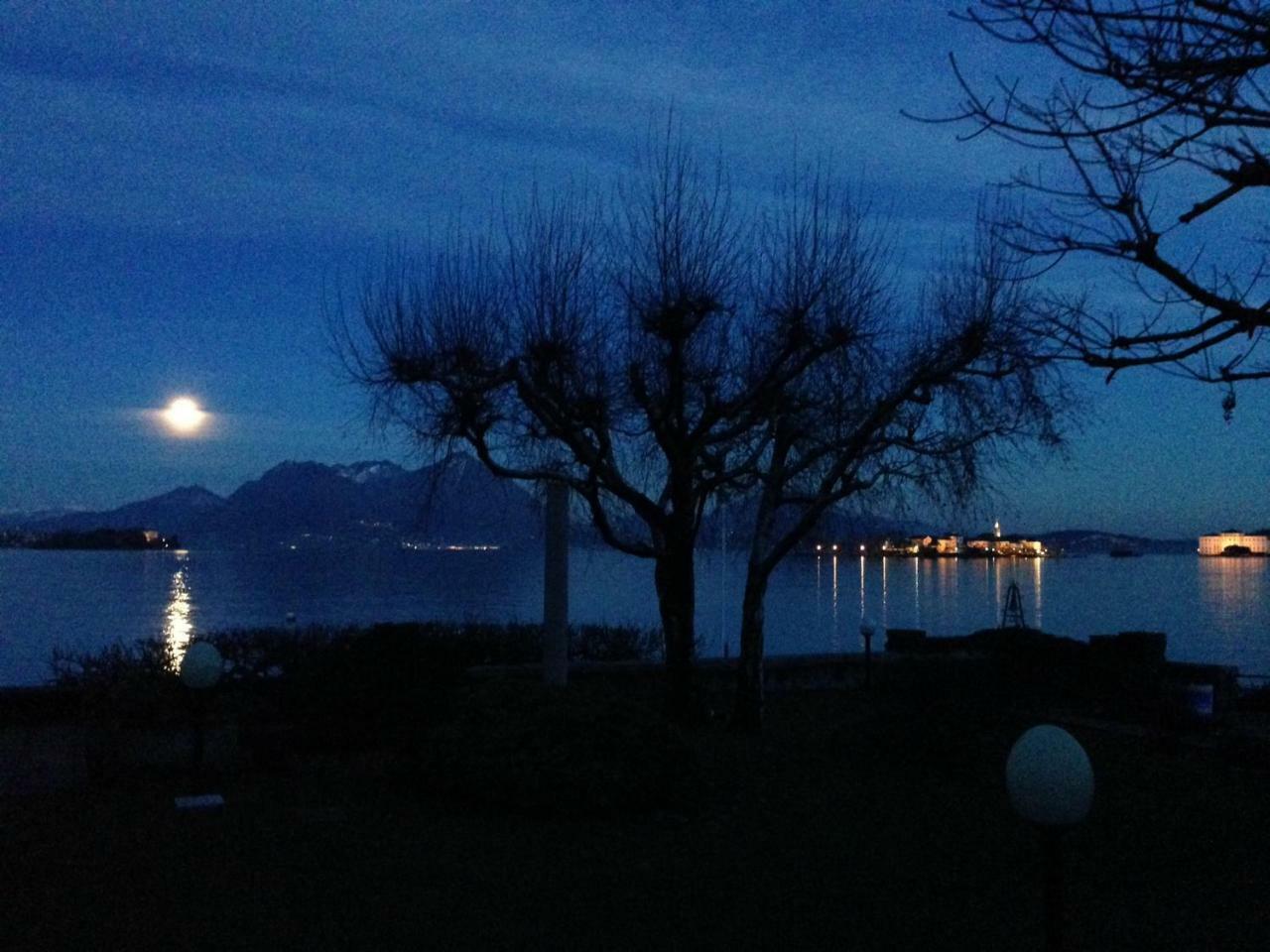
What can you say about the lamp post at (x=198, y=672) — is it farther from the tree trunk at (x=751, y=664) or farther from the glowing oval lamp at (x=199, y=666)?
the tree trunk at (x=751, y=664)

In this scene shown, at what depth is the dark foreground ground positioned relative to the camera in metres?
7.96

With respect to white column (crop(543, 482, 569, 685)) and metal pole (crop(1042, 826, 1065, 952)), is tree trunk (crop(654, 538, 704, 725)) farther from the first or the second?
metal pole (crop(1042, 826, 1065, 952))

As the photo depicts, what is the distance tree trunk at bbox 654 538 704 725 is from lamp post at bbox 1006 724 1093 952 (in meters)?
10.2

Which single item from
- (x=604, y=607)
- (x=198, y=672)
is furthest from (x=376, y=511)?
(x=198, y=672)

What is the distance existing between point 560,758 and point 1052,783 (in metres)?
5.78

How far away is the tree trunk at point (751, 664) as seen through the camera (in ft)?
54.1

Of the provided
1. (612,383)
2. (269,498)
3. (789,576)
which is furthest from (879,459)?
(269,498)

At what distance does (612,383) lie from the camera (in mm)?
16469

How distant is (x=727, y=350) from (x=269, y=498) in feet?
426

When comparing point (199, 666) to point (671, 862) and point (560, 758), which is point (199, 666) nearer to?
point (560, 758)

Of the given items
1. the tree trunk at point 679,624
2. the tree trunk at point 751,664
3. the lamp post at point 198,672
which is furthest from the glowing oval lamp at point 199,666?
the tree trunk at point 751,664

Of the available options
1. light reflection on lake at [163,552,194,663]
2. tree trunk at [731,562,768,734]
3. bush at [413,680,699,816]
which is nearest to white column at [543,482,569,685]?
tree trunk at [731,562,768,734]

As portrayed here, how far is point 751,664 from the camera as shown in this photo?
653 inches

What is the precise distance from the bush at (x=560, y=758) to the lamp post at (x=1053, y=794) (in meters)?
5.30
